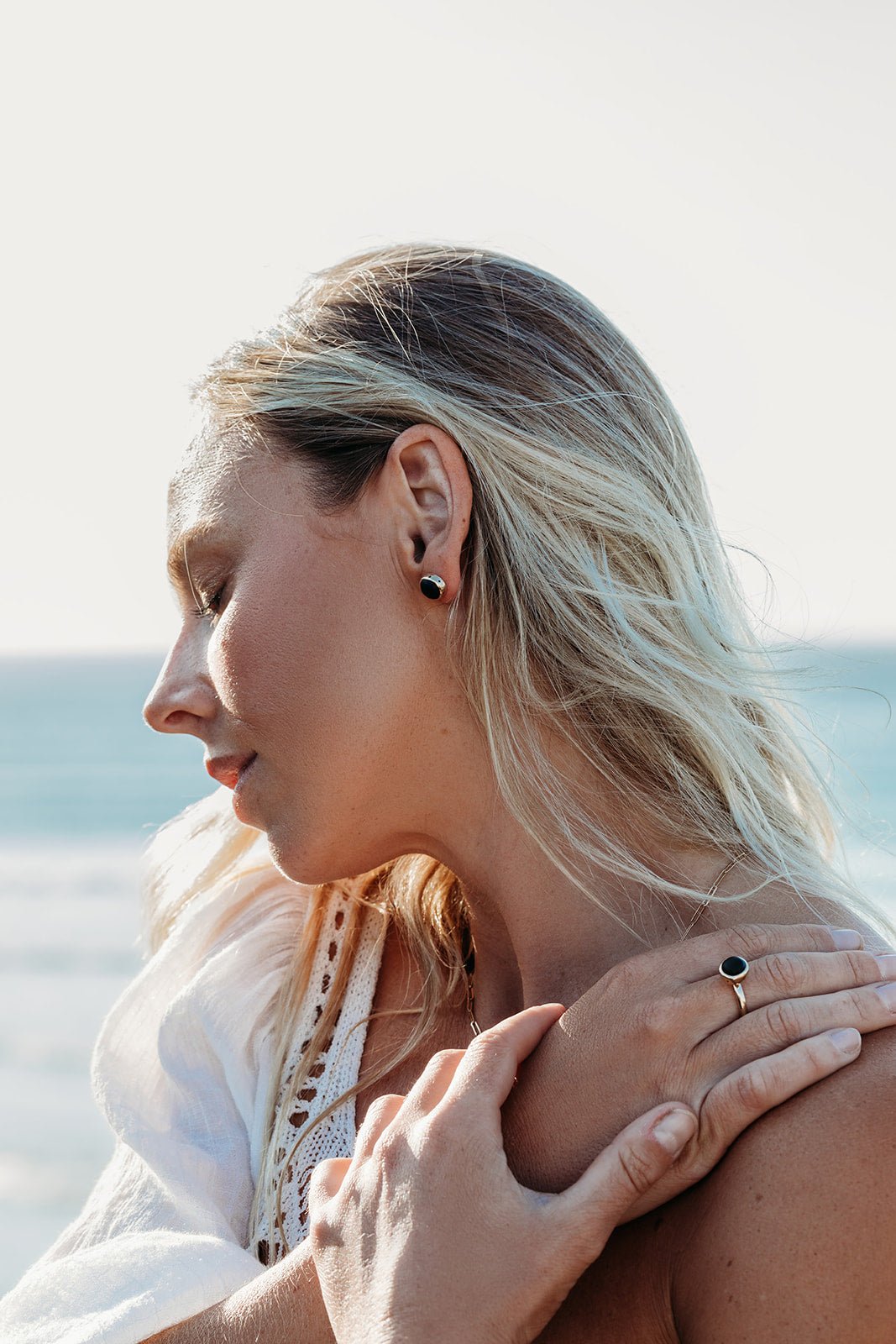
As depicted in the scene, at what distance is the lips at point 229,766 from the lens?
1.85 meters

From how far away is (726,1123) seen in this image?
52.5 inches

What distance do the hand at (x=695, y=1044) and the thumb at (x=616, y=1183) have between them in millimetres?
49

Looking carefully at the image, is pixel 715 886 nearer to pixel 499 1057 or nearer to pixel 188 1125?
pixel 499 1057

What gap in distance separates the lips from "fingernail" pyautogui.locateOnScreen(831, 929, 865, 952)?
2.76 ft

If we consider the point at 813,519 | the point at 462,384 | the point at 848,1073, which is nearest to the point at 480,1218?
the point at 848,1073

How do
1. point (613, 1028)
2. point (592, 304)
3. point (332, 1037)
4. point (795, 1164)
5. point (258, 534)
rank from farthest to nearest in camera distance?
point (332, 1037), point (592, 304), point (258, 534), point (613, 1028), point (795, 1164)

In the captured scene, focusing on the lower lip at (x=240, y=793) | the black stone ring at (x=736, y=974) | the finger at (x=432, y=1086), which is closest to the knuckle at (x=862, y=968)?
the black stone ring at (x=736, y=974)

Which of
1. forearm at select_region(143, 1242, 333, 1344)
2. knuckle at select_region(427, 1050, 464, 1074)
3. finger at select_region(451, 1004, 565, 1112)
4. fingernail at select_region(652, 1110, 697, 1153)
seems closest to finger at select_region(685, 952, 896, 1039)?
fingernail at select_region(652, 1110, 697, 1153)

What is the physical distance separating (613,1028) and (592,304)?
3.62 ft

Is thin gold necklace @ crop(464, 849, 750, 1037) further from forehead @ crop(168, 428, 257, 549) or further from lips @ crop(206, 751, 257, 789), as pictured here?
forehead @ crop(168, 428, 257, 549)

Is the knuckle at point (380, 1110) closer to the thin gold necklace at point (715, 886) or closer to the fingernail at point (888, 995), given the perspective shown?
the thin gold necklace at point (715, 886)

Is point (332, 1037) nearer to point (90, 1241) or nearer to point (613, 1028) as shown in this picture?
point (90, 1241)

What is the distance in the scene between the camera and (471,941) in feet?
7.21

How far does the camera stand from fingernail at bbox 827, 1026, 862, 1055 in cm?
133
